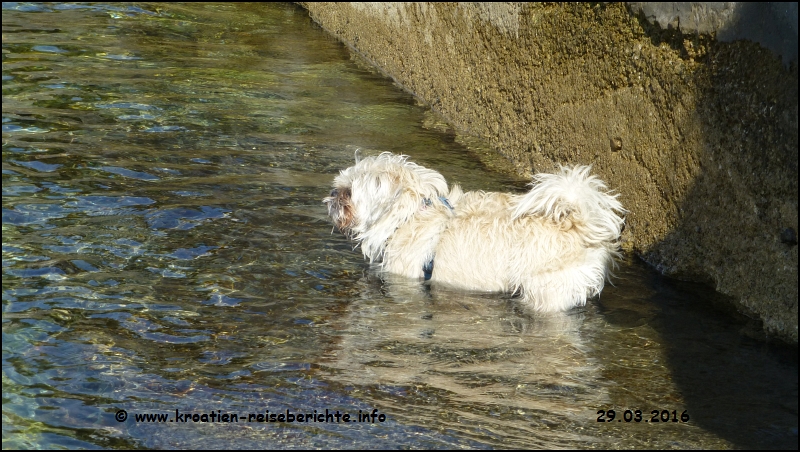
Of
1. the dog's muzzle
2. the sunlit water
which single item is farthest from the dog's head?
the sunlit water

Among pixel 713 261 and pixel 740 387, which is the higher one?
pixel 713 261

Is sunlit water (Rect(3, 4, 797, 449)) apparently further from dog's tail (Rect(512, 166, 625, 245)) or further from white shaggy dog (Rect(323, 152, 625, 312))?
dog's tail (Rect(512, 166, 625, 245))

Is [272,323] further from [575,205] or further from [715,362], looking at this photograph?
[715,362]

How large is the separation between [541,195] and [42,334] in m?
2.73

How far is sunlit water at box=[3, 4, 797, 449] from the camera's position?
3.48m

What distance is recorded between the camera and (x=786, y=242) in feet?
13.7

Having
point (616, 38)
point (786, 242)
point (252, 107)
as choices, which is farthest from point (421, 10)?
point (786, 242)

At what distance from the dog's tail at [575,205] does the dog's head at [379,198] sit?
0.74 m

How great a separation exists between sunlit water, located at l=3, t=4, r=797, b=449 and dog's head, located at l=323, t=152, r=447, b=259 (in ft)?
0.81

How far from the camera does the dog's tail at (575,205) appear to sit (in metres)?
4.65

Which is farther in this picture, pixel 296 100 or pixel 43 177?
pixel 296 100

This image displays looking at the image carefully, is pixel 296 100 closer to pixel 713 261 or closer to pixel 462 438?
pixel 713 261

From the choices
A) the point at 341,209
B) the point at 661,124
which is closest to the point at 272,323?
the point at 341,209

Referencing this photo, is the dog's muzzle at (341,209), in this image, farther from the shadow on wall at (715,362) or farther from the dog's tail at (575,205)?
the shadow on wall at (715,362)
